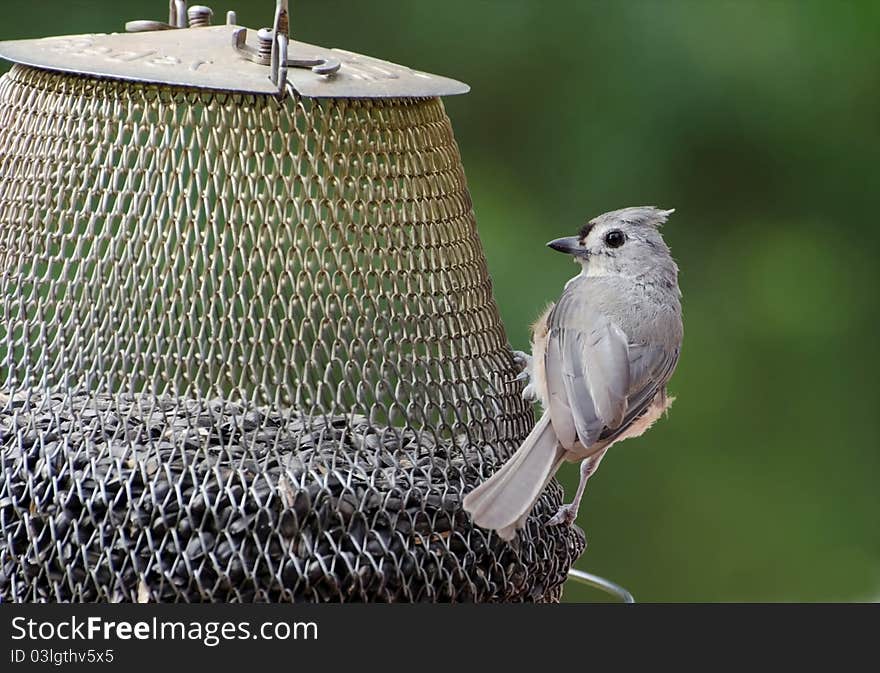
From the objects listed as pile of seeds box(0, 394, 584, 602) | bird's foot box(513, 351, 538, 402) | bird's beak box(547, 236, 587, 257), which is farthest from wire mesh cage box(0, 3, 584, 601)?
bird's beak box(547, 236, 587, 257)

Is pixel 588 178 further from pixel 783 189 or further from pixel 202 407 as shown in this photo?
pixel 202 407

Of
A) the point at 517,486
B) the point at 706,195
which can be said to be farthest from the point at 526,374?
the point at 706,195

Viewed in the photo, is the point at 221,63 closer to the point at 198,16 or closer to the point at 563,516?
the point at 198,16

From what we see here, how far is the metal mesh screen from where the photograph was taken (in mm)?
2799

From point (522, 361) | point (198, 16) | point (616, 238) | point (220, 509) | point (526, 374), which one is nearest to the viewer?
point (220, 509)

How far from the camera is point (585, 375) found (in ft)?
10.9

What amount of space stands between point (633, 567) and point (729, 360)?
3.07 ft

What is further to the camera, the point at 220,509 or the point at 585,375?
the point at 585,375

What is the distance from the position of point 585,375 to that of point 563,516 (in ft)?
1.16

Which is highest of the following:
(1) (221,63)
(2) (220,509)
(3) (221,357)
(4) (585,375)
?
(1) (221,63)

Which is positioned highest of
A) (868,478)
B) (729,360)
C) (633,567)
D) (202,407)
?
(202,407)

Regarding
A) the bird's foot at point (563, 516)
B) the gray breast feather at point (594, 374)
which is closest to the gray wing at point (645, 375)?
the gray breast feather at point (594, 374)

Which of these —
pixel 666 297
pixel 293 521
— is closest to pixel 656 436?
pixel 666 297

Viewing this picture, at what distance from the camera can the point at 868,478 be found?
561 centimetres
